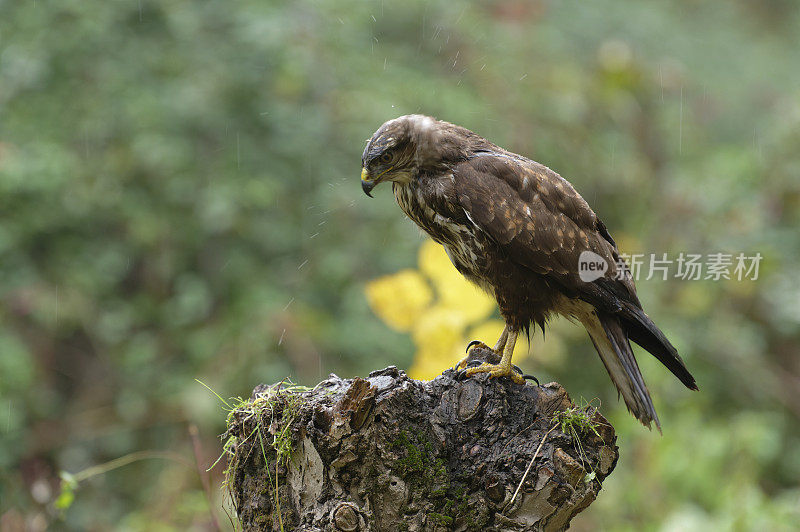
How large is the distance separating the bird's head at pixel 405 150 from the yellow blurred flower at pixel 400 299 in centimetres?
93

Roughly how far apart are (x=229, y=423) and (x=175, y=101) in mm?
3656

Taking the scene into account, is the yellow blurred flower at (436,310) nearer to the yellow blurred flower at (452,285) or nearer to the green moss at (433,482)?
the yellow blurred flower at (452,285)

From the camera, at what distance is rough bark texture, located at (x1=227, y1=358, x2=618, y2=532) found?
236cm

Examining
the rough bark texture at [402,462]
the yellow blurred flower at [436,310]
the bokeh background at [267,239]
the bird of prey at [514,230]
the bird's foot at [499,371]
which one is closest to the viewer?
the rough bark texture at [402,462]

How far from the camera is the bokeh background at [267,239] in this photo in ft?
16.8

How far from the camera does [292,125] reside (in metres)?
5.59

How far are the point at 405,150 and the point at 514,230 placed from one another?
52 centimetres

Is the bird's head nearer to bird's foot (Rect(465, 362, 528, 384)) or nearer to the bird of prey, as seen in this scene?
the bird of prey

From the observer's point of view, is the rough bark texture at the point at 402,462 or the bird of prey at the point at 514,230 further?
the bird of prey at the point at 514,230

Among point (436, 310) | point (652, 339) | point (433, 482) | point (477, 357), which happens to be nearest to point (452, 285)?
point (436, 310)

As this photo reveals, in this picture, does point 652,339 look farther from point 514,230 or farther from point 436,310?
point 436,310

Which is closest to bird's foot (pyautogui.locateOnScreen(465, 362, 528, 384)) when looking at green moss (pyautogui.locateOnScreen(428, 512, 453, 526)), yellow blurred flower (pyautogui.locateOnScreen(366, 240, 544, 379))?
green moss (pyautogui.locateOnScreen(428, 512, 453, 526))

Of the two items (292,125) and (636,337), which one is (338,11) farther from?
(636,337)

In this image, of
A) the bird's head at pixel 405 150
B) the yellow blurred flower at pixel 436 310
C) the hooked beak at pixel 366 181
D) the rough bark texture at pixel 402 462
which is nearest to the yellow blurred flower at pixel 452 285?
the yellow blurred flower at pixel 436 310
